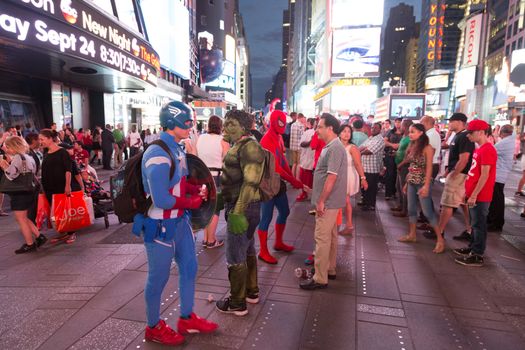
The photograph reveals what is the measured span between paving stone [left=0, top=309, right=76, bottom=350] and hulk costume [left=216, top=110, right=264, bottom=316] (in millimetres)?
1512

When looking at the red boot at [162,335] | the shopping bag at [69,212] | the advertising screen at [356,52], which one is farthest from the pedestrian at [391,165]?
the advertising screen at [356,52]

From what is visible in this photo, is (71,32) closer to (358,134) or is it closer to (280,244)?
(280,244)

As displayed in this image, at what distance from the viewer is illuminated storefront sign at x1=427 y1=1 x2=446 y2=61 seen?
368ft

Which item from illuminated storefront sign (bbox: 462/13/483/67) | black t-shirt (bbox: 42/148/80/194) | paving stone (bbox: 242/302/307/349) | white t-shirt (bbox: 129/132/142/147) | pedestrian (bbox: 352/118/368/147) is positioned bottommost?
paving stone (bbox: 242/302/307/349)

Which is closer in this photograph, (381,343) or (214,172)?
(381,343)

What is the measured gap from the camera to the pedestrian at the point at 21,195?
4.96 m

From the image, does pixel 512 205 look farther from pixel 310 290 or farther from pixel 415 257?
pixel 310 290

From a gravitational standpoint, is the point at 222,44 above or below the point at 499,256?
above

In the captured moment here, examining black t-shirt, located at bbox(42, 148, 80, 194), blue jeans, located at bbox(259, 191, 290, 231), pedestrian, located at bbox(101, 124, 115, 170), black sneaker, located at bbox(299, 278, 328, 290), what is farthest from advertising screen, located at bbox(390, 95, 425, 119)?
black t-shirt, located at bbox(42, 148, 80, 194)

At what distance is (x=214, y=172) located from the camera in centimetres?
515

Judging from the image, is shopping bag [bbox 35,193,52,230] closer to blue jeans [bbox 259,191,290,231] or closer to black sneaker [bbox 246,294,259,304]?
blue jeans [bbox 259,191,290,231]

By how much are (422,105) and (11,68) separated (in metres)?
23.8

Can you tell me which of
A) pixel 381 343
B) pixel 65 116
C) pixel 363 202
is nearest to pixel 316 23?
pixel 65 116

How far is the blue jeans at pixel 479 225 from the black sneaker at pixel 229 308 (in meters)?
3.37
